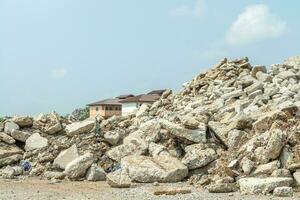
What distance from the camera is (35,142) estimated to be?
58.3ft

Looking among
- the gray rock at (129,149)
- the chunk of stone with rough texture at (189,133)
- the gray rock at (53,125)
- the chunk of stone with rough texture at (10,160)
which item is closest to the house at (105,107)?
the gray rock at (53,125)

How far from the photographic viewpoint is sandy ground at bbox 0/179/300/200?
11.2 metres

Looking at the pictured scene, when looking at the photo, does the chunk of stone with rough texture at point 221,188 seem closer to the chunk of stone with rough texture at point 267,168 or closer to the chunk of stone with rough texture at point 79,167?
the chunk of stone with rough texture at point 267,168

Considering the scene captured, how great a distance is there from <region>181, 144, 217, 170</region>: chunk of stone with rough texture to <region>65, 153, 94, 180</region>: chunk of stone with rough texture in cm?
274

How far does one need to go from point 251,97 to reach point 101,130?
5.98 m

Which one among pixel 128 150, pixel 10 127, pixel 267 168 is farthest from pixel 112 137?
pixel 267 168

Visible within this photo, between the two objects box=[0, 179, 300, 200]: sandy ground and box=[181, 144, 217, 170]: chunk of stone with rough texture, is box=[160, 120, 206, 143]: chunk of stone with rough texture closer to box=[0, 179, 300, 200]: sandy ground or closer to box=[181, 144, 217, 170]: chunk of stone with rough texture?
box=[181, 144, 217, 170]: chunk of stone with rough texture

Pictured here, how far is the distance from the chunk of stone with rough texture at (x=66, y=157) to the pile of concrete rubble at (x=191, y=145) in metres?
0.03

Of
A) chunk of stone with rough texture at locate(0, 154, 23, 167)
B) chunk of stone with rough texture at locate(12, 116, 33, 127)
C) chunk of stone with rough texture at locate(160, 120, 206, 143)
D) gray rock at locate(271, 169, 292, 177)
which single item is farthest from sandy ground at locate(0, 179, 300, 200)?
chunk of stone with rough texture at locate(12, 116, 33, 127)

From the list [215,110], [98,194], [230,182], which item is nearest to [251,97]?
[215,110]

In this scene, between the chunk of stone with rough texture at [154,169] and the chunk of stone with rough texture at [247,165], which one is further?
the chunk of stone with rough texture at [154,169]

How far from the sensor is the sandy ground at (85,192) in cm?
1123

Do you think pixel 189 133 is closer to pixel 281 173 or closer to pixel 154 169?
pixel 154 169

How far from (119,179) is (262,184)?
3788 mm
